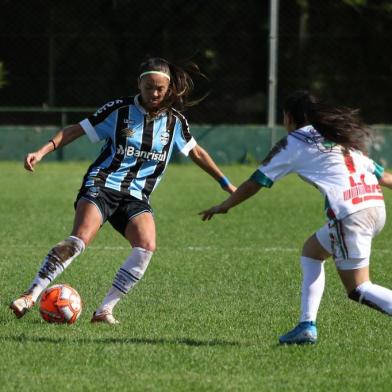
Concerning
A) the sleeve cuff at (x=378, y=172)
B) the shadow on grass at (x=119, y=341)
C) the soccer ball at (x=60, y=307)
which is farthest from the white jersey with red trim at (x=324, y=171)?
the soccer ball at (x=60, y=307)

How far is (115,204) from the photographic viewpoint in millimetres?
6434

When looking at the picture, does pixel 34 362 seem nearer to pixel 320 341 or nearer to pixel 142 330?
pixel 142 330

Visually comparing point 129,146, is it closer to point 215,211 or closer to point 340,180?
point 215,211

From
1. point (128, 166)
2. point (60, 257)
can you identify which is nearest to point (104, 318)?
point (60, 257)

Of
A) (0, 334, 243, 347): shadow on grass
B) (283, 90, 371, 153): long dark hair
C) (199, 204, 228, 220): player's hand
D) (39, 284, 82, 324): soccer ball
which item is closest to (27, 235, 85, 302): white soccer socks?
(39, 284, 82, 324): soccer ball

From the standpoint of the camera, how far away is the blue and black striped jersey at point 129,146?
6.48m

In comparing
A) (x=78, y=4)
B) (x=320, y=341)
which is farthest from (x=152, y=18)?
(x=320, y=341)

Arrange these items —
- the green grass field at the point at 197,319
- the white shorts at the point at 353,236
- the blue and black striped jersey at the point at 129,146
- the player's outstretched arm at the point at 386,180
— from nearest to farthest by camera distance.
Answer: the green grass field at the point at 197,319
the white shorts at the point at 353,236
the player's outstretched arm at the point at 386,180
the blue and black striped jersey at the point at 129,146

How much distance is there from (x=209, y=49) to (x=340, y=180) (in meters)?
14.3

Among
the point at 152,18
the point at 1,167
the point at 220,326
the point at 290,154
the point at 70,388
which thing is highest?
the point at 290,154

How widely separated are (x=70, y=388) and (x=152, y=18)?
614 inches

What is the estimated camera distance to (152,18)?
19750mm

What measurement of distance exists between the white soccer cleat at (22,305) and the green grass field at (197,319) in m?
0.08

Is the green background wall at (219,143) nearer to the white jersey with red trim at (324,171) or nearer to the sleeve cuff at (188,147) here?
the sleeve cuff at (188,147)
